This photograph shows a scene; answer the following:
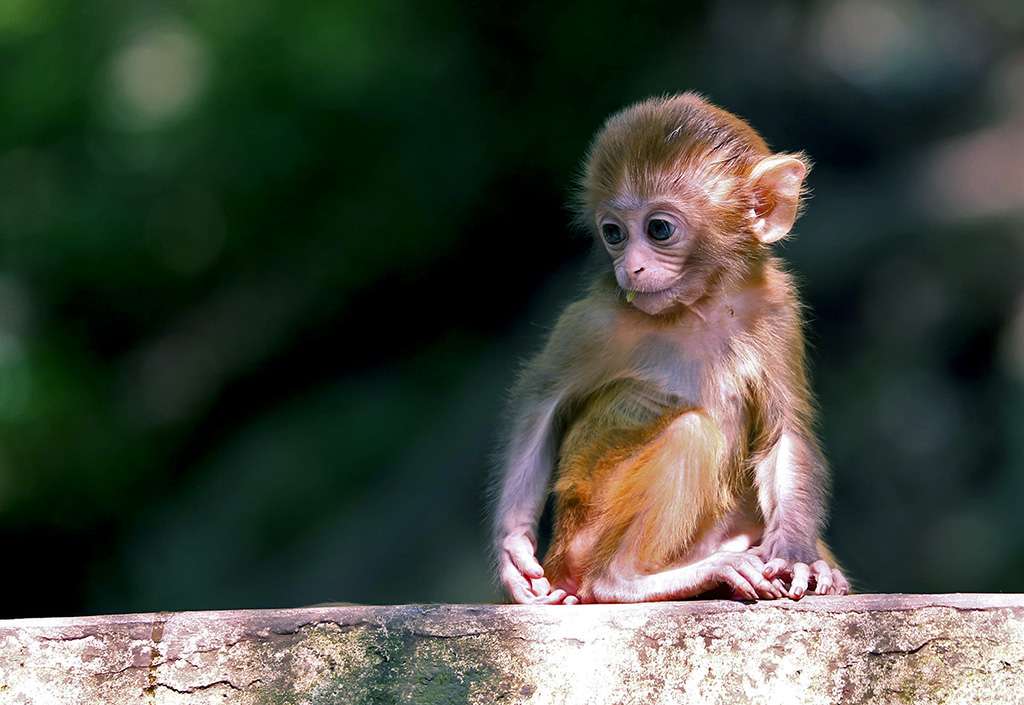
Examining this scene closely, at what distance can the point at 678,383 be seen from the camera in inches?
136

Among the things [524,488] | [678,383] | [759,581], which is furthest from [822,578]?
[524,488]

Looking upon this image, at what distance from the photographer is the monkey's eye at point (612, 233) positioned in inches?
138

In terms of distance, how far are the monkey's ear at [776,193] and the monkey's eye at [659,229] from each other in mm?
322

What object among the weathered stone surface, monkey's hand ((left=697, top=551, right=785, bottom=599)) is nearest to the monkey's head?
monkey's hand ((left=697, top=551, right=785, bottom=599))

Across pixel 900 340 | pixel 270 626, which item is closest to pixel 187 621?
pixel 270 626

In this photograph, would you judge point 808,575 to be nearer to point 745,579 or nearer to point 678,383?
point 745,579

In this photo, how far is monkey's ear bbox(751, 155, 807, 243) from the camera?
351 cm

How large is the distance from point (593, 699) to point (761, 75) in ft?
16.9

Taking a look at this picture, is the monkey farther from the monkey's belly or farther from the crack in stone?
the crack in stone

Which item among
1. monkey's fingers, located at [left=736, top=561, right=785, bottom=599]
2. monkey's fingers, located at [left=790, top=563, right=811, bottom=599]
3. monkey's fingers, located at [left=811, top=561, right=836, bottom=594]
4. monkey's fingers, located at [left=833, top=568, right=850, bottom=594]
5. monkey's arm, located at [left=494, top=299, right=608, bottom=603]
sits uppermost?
monkey's arm, located at [left=494, top=299, right=608, bottom=603]

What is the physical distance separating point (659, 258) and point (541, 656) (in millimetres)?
1346

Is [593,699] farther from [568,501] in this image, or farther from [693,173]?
[693,173]

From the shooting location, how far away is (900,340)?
6.33 m

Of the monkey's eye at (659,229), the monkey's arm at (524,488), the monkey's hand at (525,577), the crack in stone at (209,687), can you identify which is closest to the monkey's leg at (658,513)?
the monkey's hand at (525,577)
